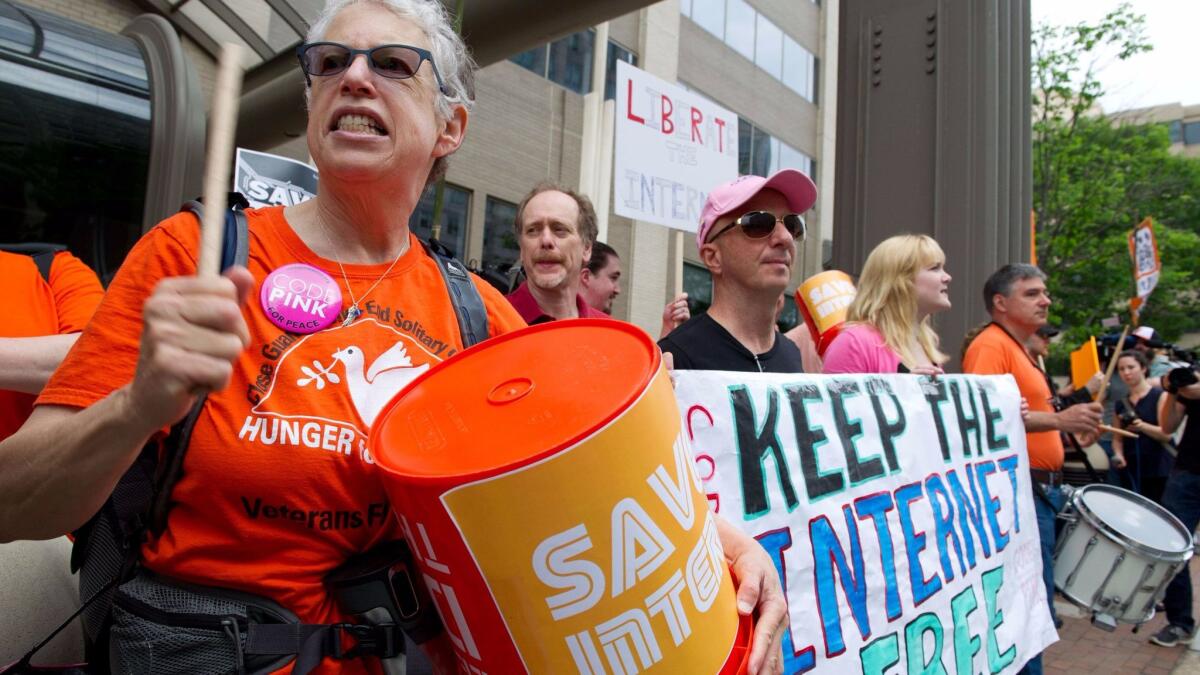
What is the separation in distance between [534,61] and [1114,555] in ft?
40.5

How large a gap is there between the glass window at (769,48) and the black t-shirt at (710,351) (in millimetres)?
18997

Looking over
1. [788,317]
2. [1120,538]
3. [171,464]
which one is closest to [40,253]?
[171,464]

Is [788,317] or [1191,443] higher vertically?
[788,317]

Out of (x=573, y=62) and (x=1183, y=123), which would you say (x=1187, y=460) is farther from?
(x=1183, y=123)

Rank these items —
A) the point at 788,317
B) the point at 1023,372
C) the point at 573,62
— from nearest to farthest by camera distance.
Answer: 1. the point at 1023,372
2. the point at 573,62
3. the point at 788,317

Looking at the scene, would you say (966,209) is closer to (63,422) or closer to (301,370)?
(301,370)

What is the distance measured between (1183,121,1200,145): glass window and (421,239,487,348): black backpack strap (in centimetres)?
6422

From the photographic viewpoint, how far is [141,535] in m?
1.14

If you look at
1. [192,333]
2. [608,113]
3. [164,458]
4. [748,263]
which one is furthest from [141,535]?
[608,113]

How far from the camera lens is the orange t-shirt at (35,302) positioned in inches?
67.5

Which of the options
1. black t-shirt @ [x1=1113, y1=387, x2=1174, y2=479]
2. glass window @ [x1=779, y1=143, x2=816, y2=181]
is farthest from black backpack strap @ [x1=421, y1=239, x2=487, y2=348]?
glass window @ [x1=779, y1=143, x2=816, y2=181]

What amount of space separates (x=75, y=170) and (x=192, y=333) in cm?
401

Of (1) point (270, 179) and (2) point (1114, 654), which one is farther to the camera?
(2) point (1114, 654)

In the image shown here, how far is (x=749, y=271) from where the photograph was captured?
264cm
